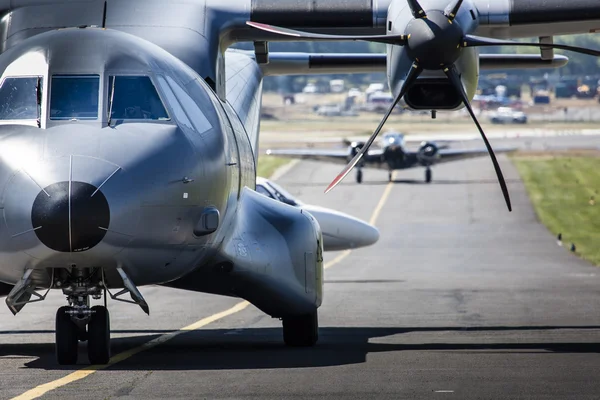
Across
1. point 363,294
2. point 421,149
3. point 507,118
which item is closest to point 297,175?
point 421,149

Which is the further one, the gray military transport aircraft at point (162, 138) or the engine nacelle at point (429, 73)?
the engine nacelle at point (429, 73)

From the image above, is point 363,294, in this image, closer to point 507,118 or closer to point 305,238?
point 305,238

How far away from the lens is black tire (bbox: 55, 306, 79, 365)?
11352 millimetres

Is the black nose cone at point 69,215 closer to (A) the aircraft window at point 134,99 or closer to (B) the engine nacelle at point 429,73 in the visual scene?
(A) the aircraft window at point 134,99

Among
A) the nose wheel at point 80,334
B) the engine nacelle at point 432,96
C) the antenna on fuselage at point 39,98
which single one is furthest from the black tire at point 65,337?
the engine nacelle at point 432,96

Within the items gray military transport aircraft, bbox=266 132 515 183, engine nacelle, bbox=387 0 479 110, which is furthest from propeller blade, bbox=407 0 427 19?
gray military transport aircraft, bbox=266 132 515 183

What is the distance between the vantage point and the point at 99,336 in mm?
11414

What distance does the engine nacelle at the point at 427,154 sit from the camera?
78375 millimetres

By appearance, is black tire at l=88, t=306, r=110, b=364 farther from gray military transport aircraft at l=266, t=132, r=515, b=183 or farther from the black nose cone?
gray military transport aircraft at l=266, t=132, r=515, b=183

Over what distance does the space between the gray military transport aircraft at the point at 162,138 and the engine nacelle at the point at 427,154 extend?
204 feet

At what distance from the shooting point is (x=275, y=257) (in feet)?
45.8

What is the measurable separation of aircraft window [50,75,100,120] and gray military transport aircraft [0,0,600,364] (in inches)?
0.5

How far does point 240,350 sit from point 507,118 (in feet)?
381

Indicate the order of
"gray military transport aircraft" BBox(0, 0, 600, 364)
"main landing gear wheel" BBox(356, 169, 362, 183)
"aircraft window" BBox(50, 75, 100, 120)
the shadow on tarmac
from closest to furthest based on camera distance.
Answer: "gray military transport aircraft" BBox(0, 0, 600, 364) < "aircraft window" BBox(50, 75, 100, 120) < the shadow on tarmac < "main landing gear wheel" BBox(356, 169, 362, 183)
